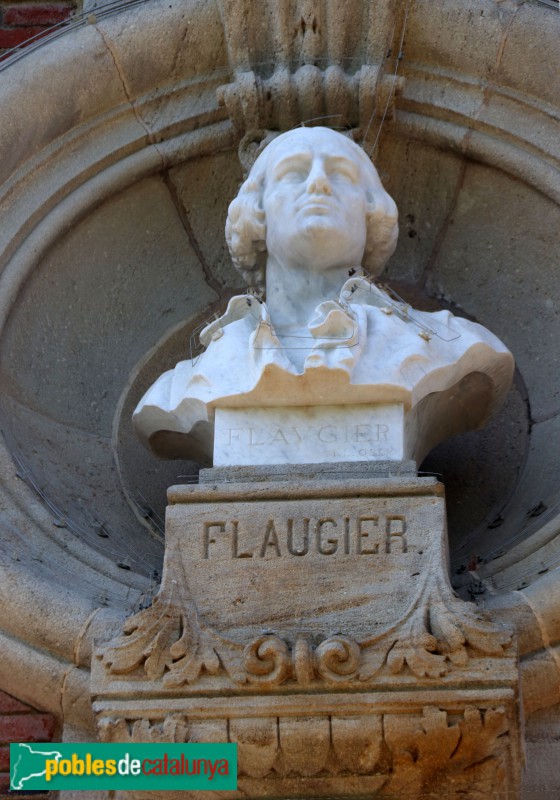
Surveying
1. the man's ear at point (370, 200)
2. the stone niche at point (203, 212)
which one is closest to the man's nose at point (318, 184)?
the man's ear at point (370, 200)

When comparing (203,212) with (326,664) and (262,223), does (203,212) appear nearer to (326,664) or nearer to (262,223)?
(262,223)

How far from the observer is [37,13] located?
24.9 feet

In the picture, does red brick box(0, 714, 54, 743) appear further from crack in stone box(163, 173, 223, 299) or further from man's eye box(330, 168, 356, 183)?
crack in stone box(163, 173, 223, 299)

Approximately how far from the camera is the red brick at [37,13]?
7.57m

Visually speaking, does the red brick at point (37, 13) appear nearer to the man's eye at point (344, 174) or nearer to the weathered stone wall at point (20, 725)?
the man's eye at point (344, 174)

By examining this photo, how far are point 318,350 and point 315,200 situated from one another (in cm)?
59

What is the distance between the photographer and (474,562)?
6.08m

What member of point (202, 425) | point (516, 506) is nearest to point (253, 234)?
point (202, 425)

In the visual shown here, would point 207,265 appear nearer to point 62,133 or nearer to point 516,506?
point 62,133

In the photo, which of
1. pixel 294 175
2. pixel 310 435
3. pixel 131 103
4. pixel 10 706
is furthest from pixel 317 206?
pixel 10 706

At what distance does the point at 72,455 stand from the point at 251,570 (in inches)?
58.8

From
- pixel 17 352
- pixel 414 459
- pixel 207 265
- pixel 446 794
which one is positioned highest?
pixel 207 265

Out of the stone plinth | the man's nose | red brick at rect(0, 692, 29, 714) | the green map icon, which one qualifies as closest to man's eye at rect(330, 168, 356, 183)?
the man's nose

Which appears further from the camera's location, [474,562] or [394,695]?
[474,562]
